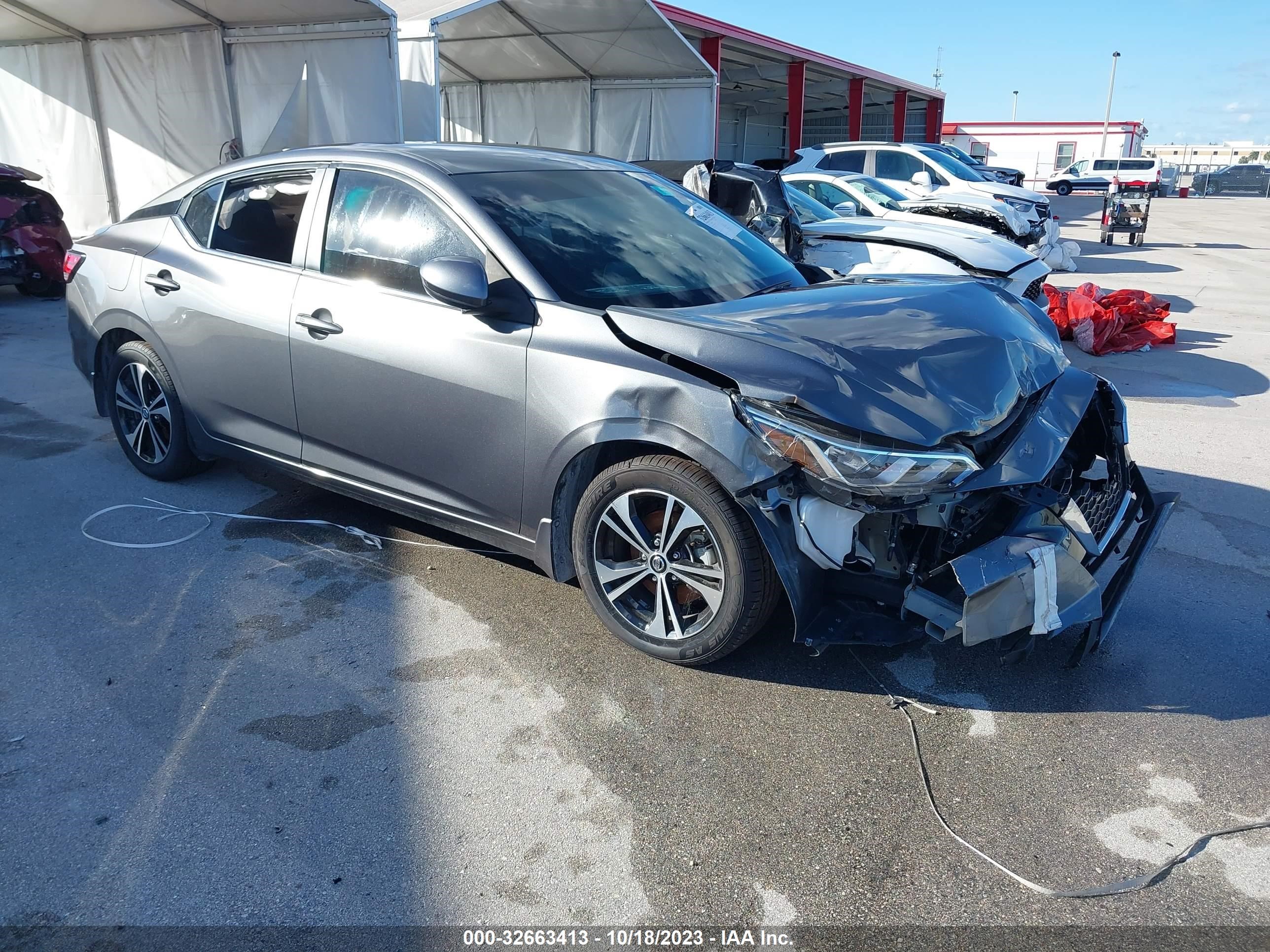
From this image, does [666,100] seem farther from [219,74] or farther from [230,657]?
[230,657]

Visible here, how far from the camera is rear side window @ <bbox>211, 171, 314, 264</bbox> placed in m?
4.21

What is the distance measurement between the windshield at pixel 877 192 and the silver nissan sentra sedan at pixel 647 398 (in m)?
9.13

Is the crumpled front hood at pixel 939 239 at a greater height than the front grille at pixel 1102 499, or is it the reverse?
the crumpled front hood at pixel 939 239

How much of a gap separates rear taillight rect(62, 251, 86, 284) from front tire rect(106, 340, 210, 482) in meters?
0.58

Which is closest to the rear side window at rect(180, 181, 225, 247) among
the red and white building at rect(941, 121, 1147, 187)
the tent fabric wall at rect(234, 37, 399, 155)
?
the tent fabric wall at rect(234, 37, 399, 155)

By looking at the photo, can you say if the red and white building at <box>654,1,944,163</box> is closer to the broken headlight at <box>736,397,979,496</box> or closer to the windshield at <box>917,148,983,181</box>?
the windshield at <box>917,148,983,181</box>

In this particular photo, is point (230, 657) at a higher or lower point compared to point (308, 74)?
lower

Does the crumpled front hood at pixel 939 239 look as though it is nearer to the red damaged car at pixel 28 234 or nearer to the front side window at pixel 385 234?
the front side window at pixel 385 234

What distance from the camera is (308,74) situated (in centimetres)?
1260

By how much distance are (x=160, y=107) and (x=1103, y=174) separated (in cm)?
4511

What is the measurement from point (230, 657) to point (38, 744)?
65 centimetres

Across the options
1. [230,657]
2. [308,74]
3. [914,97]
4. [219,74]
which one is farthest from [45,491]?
[914,97]

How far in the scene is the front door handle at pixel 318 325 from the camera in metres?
3.91

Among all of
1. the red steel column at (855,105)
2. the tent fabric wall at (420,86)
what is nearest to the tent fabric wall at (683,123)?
the tent fabric wall at (420,86)
